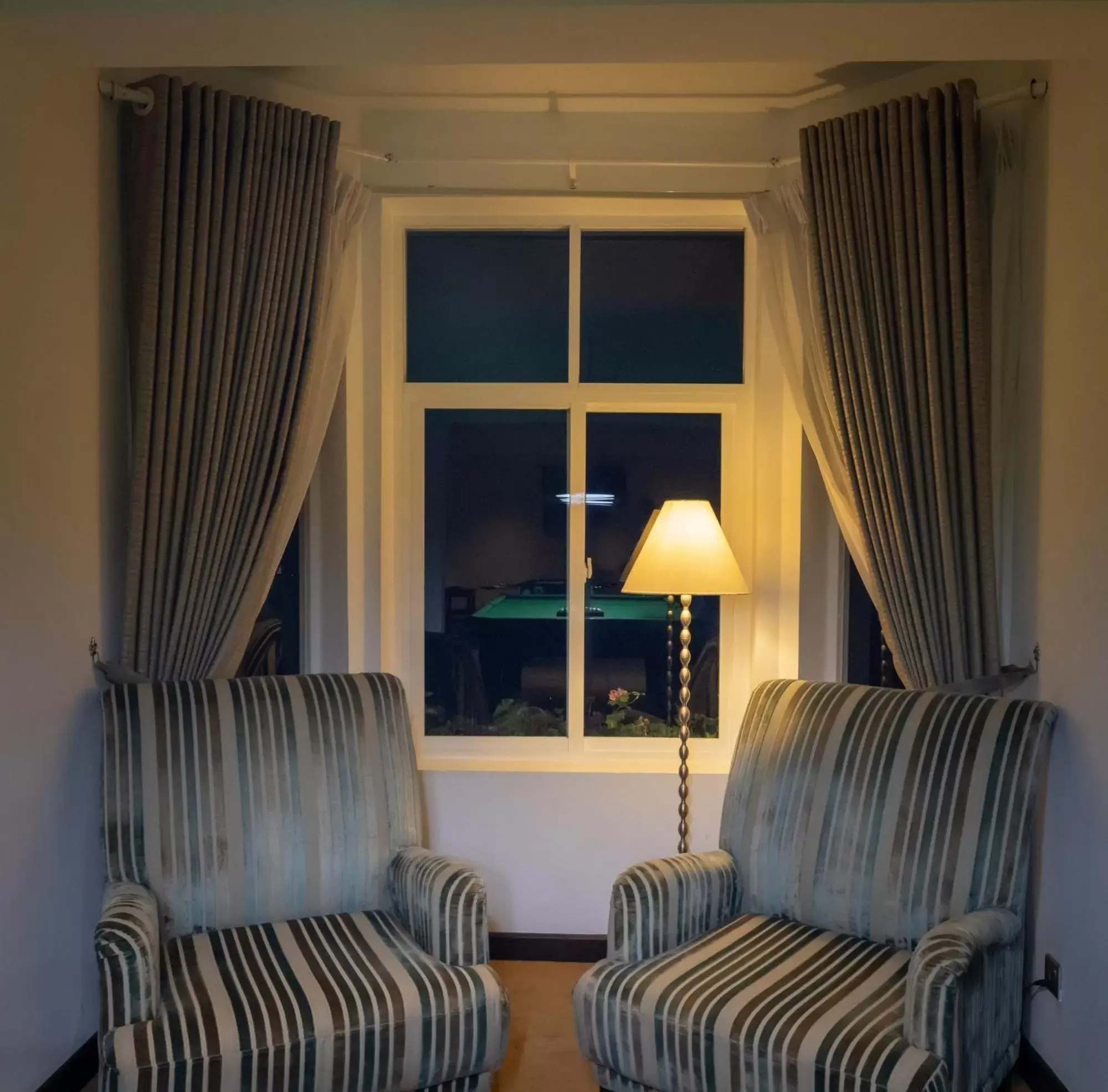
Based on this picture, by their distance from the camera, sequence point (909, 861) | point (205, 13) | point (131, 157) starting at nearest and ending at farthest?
1. point (205, 13)
2. point (909, 861)
3. point (131, 157)

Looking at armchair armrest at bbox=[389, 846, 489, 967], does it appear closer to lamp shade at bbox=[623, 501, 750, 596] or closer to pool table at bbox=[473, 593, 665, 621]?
lamp shade at bbox=[623, 501, 750, 596]

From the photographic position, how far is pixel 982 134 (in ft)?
8.41

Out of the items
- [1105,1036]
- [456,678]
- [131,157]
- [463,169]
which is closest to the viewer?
[1105,1036]

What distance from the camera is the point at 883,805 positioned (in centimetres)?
228

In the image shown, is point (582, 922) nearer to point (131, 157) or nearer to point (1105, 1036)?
point (1105, 1036)

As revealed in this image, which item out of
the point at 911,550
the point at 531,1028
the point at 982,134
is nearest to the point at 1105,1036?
the point at 911,550

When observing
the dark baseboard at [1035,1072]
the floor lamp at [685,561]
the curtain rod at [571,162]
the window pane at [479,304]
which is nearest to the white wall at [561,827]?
the floor lamp at [685,561]

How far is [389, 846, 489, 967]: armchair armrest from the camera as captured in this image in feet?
7.00

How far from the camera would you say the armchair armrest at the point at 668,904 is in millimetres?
2182

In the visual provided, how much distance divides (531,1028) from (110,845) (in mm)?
1181

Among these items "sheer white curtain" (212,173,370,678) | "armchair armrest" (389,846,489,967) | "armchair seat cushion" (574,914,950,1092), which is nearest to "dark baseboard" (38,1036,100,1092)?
"armchair armrest" (389,846,489,967)

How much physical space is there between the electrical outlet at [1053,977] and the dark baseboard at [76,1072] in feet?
7.13

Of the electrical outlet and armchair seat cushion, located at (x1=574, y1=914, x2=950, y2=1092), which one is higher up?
armchair seat cushion, located at (x1=574, y1=914, x2=950, y2=1092)

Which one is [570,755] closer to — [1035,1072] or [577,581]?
[577,581]
